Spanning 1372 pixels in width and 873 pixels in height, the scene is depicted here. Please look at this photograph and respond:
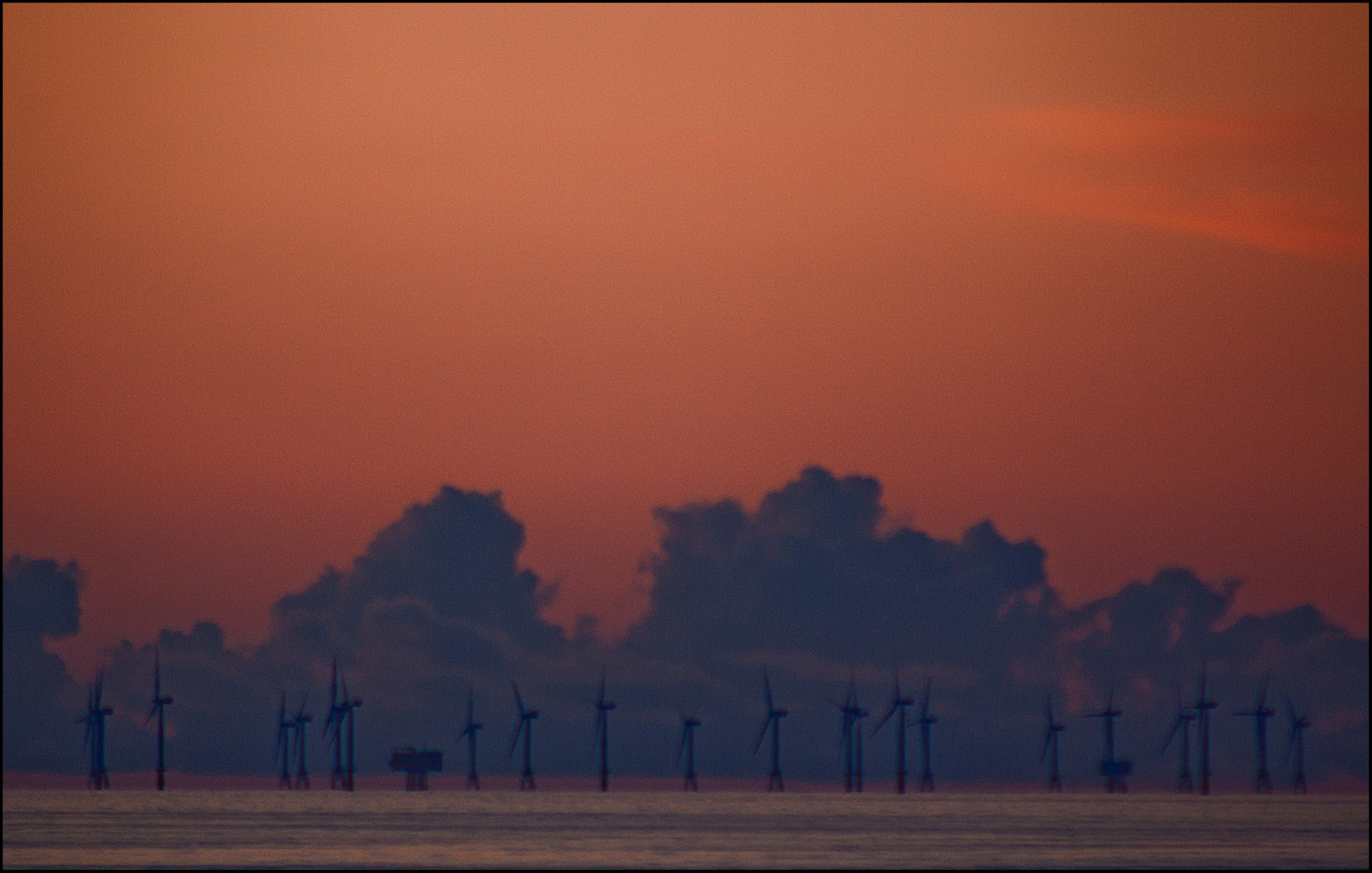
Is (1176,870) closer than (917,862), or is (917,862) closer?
(1176,870)

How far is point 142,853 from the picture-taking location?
642 feet

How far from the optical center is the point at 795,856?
196125mm

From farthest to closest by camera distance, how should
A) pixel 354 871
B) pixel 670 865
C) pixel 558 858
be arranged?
1. pixel 558 858
2. pixel 670 865
3. pixel 354 871

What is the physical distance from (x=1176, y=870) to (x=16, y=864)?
99340mm

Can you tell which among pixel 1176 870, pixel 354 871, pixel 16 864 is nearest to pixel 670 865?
pixel 354 871

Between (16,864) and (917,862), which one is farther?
(917,862)

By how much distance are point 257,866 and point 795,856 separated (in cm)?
5282

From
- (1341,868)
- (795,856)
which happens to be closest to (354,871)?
(795,856)

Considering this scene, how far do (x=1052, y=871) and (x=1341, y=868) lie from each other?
1021 inches

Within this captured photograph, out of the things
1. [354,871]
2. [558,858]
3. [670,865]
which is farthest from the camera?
[558,858]

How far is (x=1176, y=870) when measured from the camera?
172750 mm

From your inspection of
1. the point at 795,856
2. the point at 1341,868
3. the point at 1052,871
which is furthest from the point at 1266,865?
the point at 795,856

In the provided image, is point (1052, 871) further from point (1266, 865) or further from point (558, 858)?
point (558, 858)

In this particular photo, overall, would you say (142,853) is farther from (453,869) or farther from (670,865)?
(670,865)
